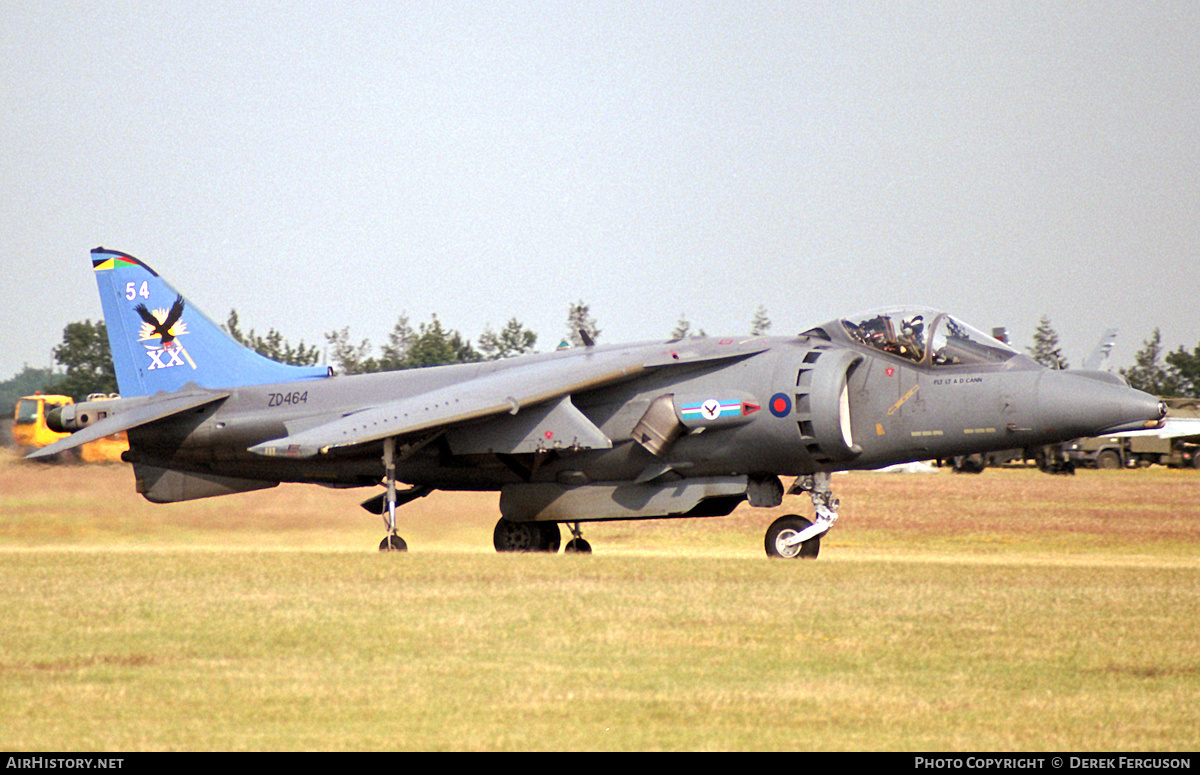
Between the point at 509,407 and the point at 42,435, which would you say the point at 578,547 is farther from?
the point at 42,435

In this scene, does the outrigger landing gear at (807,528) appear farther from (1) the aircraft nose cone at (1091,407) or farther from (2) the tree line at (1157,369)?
(2) the tree line at (1157,369)

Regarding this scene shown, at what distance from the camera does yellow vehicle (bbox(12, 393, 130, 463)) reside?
73.7ft

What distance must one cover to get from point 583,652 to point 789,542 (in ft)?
23.0

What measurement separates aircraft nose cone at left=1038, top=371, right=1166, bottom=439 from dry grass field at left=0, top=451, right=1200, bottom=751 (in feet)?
5.28

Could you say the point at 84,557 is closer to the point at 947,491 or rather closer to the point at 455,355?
the point at 947,491

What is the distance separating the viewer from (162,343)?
62.2ft

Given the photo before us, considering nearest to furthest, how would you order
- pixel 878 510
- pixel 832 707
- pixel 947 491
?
pixel 832 707, pixel 878 510, pixel 947 491

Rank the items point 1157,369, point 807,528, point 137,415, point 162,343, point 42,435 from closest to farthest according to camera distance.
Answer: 1. point 807,528
2. point 137,415
3. point 162,343
4. point 42,435
5. point 1157,369

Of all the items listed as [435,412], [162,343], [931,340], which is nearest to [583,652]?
[435,412]

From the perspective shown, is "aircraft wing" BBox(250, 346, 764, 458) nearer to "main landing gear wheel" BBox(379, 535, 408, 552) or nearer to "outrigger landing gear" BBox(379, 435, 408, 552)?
"outrigger landing gear" BBox(379, 435, 408, 552)

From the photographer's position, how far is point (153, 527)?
60.5 feet

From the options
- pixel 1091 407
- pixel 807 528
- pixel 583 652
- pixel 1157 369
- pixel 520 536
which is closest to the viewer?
pixel 583 652

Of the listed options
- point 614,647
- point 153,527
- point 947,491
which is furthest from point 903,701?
point 947,491
